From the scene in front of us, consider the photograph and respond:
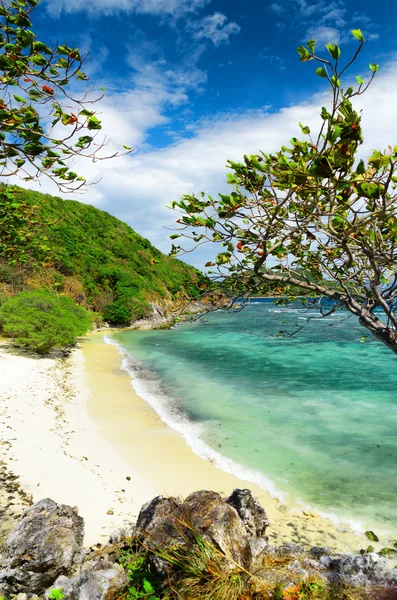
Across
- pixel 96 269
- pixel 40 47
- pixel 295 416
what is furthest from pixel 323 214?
pixel 96 269

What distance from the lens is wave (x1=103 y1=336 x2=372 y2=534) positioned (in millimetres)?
7613

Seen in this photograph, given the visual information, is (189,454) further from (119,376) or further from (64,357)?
(64,357)

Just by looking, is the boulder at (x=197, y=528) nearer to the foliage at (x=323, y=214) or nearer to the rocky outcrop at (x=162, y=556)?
the rocky outcrop at (x=162, y=556)

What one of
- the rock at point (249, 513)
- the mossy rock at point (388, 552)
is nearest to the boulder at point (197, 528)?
the rock at point (249, 513)

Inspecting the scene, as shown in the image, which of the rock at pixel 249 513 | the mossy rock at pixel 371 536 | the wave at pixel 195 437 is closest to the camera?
the rock at pixel 249 513

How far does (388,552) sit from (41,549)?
230 inches

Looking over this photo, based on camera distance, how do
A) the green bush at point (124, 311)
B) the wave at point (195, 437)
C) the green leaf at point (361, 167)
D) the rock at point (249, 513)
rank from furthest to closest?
the green bush at point (124, 311)
the wave at point (195, 437)
the rock at point (249, 513)
the green leaf at point (361, 167)

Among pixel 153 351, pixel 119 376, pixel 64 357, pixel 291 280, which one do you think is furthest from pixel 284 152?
pixel 153 351

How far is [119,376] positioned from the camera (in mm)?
19578

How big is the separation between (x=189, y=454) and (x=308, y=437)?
466 cm

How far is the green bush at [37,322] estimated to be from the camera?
20.9 meters

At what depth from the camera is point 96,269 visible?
5128 centimetres

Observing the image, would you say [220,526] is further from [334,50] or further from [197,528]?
[334,50]

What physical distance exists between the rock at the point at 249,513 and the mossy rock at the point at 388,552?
250cm
